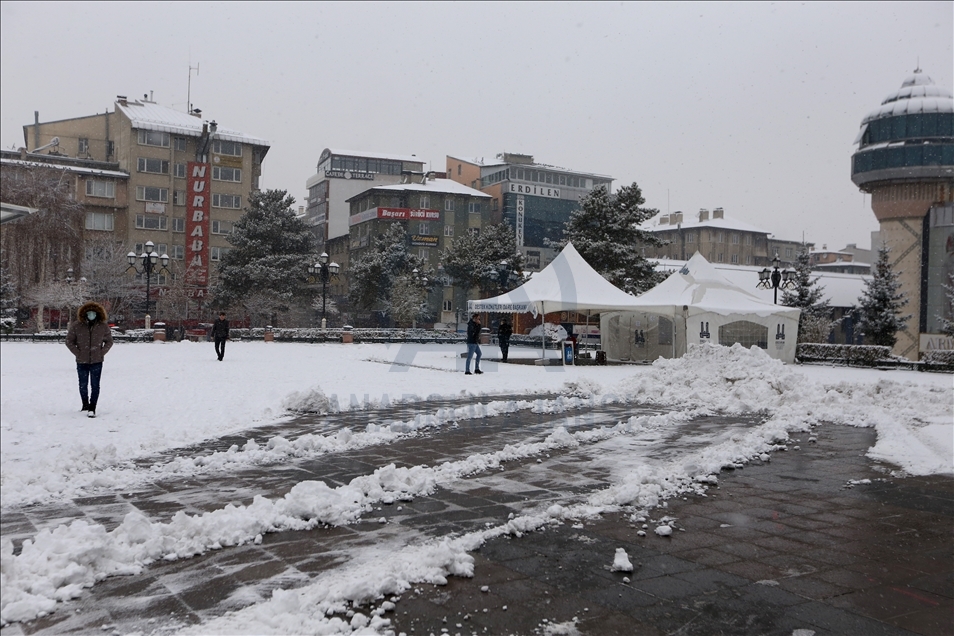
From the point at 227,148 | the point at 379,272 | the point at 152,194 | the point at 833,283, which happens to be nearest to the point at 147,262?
the point at 152,194

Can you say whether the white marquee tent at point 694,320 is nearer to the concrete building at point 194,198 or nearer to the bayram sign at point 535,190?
the concrete building at point 194,198

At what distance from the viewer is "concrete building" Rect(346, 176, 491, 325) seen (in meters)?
52.1

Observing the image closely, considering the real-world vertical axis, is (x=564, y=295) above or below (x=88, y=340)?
above

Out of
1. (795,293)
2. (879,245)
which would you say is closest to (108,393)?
(795,293)

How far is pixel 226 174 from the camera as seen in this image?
47.0 m

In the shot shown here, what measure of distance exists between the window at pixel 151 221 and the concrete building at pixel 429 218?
45.2ft

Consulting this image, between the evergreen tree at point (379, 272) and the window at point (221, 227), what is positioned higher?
the window at point (221, 227)

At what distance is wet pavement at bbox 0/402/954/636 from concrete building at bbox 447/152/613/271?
173 ft

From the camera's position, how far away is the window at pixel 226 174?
46.5 m

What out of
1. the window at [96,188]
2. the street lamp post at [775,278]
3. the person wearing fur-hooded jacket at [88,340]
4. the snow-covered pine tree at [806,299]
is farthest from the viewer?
the snow-covered pine tree at [806,299]

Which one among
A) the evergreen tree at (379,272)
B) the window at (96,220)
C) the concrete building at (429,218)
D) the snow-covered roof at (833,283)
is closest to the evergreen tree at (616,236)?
the snow-covered roof at (833,283)

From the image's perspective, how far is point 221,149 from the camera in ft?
151

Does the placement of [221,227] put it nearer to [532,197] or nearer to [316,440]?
[532,197]

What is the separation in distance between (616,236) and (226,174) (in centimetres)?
2620
